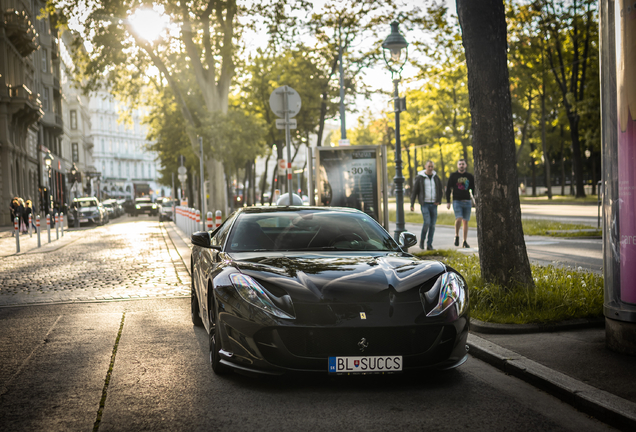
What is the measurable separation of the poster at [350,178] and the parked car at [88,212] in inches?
1022

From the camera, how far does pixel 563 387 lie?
4535mm

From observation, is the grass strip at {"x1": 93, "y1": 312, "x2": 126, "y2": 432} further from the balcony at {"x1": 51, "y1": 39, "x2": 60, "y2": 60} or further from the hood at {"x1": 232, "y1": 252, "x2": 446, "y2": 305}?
the balcony at {"x1": 51, "y1": 39, "x2": 60, "y2": 60}

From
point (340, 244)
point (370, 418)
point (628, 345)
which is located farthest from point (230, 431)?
point (628, 345)

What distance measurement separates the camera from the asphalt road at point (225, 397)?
4121 millimetres

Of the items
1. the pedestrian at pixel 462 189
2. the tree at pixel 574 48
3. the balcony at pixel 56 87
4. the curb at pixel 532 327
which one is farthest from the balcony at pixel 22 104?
the curb at pixel 532 327

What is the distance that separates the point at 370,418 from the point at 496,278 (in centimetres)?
382

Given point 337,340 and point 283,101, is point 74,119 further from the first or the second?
point 337,340

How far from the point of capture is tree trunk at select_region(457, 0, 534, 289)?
24.8 ft

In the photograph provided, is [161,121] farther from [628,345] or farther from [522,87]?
[628,345]

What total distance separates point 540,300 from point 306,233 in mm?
2588

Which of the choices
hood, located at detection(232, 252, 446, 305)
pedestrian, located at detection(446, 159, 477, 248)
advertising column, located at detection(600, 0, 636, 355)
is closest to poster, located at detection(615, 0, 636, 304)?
advertising column, located at detection(600, 0, 636, 355)

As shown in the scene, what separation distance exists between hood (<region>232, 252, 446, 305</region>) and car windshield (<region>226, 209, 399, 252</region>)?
0.43m

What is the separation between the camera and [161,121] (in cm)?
4472

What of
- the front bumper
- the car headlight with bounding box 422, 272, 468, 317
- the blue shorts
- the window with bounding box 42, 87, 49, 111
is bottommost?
the front bumper
